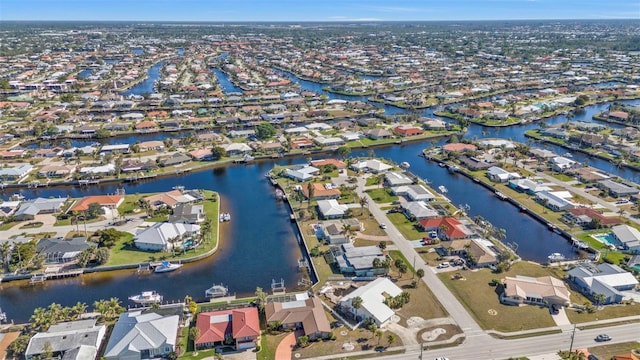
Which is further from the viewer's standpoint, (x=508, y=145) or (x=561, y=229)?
(x=508, y=145)

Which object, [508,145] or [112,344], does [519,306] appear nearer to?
[112,344]

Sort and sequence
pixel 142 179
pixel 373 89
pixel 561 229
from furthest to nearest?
pixel 373 89 < pixel 142 179 < pixel 561 229

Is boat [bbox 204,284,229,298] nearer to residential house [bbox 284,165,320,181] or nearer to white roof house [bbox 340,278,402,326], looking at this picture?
white roof house [bbox 340,278,402,326]

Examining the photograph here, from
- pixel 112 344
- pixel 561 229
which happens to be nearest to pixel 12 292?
pixel 112 344

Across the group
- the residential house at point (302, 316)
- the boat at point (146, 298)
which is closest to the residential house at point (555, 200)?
the residential house at point (302, 316)

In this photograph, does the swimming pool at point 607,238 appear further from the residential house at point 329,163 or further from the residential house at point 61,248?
the residential house at point 61,248

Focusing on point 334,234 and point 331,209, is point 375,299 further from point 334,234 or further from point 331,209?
point 331,209

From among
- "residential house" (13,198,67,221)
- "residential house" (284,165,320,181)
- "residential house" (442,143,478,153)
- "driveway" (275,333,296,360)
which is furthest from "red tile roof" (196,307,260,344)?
"residential house" (442,143,478,153)

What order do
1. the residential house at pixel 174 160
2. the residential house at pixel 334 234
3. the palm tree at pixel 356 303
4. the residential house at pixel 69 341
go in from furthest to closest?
the residential house at pixel 174 160
the residential house at pixel 334 234
the palm tree at pixel 356 303
the residential house at pixel 69 341
